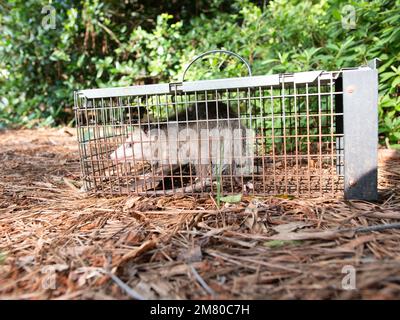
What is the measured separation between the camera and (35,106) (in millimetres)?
6461

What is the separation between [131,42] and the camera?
229 inches

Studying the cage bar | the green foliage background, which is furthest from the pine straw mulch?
the green foliage background

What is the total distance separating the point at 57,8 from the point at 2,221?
Answer: 506cm

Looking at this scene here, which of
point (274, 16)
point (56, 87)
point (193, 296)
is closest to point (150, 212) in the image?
point (193, 296)

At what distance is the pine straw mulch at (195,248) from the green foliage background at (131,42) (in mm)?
2346

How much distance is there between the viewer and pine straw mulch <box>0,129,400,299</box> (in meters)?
1.09

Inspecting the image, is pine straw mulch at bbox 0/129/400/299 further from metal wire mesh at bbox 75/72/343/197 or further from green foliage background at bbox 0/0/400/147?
green foliage background at bbox 0/0/400/147

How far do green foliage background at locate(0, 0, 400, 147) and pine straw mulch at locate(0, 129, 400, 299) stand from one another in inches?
92.4

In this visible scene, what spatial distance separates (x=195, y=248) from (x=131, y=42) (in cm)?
517

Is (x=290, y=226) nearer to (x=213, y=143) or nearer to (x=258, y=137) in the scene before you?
(x=258, y=137)

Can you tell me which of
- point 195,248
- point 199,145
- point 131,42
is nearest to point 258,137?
point 199,145

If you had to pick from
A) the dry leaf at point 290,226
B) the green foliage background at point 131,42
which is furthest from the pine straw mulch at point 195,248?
the green foliage background at point 131,42
